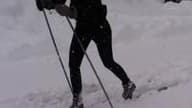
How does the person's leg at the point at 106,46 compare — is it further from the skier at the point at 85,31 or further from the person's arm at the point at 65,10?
the person's arm at the point at 65,10

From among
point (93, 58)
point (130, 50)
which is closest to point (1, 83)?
point (93, 58)

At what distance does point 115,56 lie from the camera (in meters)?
8.30

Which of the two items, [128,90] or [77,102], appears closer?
[77,102]

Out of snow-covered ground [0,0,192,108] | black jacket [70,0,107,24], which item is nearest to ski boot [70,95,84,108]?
snow-covered ground [0,0,192,108]

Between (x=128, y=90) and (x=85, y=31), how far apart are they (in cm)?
110

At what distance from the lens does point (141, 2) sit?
38.7 feet

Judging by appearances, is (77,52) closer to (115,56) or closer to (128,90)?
(128,90)

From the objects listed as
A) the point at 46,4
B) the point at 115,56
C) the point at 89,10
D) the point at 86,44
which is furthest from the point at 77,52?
the point at 115,56

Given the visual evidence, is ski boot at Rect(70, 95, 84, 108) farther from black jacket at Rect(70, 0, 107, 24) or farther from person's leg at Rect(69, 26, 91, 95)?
black jacket at Rect(70, 0, 107, 24)

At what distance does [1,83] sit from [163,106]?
8.52 feet

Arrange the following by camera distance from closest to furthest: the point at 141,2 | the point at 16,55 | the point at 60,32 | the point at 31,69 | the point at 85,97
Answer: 1. the point at 85,97
2. the point at 31,69
3. the point at 16,55
4. the point at 60,32
5. the point at 141,2

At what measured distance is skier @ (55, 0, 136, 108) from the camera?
18.3 feet

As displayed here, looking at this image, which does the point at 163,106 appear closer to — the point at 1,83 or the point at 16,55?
the point at 1,83

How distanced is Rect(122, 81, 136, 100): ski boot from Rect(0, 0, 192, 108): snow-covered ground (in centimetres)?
8
